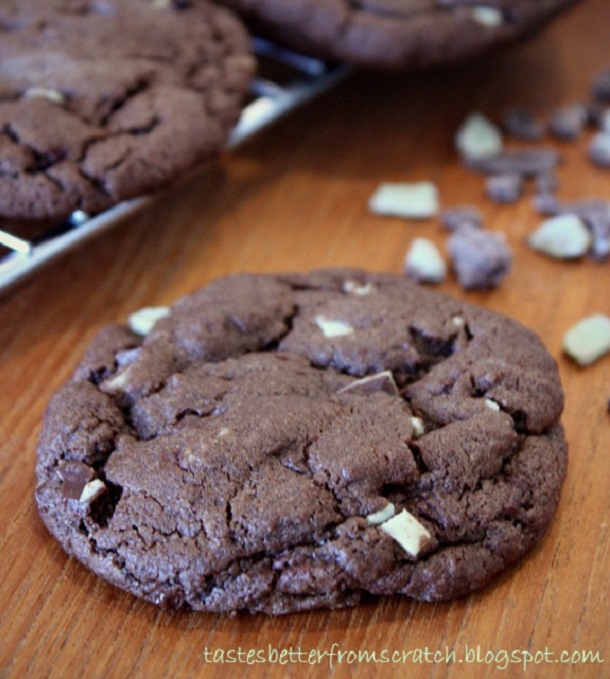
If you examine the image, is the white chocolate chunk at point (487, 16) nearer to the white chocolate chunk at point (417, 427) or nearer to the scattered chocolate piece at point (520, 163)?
the scattered chocolate piece at point (520, 163)

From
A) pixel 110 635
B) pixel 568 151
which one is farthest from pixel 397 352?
pixel 568 151

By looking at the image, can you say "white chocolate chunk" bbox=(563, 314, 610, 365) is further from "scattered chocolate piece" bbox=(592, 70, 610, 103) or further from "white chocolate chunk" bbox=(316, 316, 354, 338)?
"scattered chocolate piece" bbox=(592, 70, 610, 103)

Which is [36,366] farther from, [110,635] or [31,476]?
[110,635]

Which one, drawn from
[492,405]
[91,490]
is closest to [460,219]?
[492,405]

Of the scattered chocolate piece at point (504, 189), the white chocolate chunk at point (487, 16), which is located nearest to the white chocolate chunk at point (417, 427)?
the scattered chocolate piece at point (504, 189)

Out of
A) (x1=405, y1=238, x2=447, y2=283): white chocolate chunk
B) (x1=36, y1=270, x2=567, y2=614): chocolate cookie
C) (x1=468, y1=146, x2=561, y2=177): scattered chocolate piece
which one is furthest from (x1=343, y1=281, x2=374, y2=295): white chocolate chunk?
(x1=468, y1=146, x2=561, y2=177): scattered chocolate piece

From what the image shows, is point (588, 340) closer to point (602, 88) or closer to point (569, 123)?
point (569, 123)
